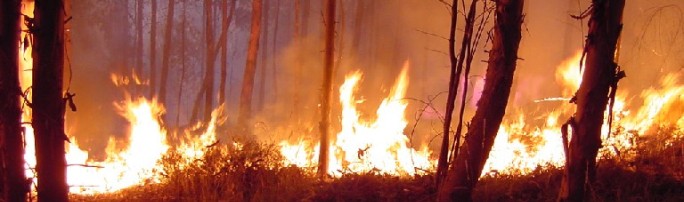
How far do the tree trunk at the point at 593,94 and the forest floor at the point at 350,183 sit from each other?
→ 706 millimetres

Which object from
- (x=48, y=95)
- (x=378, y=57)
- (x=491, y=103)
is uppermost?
(x=378, y=57)

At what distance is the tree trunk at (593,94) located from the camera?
4.38m

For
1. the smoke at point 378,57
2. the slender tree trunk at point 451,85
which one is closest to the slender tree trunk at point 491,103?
the slender tree trunk at point 451,85

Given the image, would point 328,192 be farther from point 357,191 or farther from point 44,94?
point 44,94

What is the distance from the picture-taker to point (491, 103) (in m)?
4.94

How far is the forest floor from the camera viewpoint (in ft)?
19.5

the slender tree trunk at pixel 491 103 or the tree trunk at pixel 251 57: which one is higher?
the tree trunk at pixel 251 57

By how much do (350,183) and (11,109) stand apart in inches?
155

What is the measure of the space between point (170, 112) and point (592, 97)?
133ft

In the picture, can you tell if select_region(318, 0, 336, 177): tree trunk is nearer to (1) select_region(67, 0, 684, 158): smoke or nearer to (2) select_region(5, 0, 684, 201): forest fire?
(2) select_region(5, 0, 684, 201): forest fire

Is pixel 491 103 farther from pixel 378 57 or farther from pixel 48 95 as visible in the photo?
pixel 378 57

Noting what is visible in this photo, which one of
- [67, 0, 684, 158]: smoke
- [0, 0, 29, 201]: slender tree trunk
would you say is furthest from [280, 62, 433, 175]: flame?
[67, 0, 684, 158]: smoke

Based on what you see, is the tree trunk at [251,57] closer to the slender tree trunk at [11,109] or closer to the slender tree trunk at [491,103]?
the slender tree trunk at [11,109]

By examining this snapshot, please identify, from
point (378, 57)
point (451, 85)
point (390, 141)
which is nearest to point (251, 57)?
point (390, 141)
